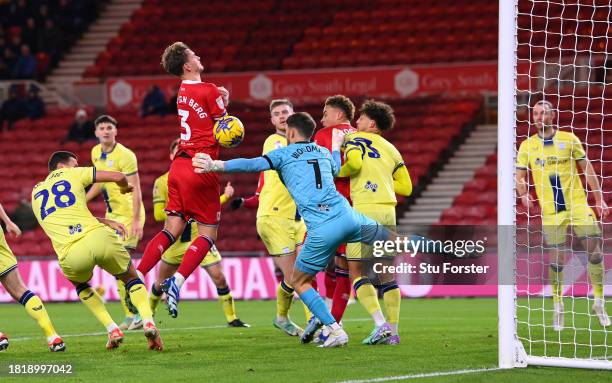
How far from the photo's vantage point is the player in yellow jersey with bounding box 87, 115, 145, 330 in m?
11.7

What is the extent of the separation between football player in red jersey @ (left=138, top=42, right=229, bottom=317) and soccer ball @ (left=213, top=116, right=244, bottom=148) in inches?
10.5

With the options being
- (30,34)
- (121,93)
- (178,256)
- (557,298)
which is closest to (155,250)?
(178,256)

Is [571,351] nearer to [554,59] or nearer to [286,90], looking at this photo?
[554,59]

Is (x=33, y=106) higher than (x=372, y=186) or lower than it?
higher

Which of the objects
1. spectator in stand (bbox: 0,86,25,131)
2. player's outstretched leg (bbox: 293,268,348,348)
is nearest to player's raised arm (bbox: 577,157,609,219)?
player's outstretched leg (bbox: 293,268,348,348)

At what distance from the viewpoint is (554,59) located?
2108 cm

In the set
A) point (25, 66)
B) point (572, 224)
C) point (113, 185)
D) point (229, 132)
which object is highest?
point (25, 66)

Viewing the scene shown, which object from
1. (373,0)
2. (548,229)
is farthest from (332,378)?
(373,0)

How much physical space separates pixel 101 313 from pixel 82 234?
762 millimetres

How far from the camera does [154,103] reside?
78.5ft

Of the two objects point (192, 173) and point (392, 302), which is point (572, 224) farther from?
point (192, 173)

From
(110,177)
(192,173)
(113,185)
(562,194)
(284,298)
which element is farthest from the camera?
(113,185)

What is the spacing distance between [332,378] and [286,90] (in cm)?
1667

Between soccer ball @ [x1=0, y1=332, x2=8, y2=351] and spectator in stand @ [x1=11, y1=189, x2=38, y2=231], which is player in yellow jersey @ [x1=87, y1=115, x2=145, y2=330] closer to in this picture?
soccer ball @ [x1=0, y1=332, x2=8, y2=351]
